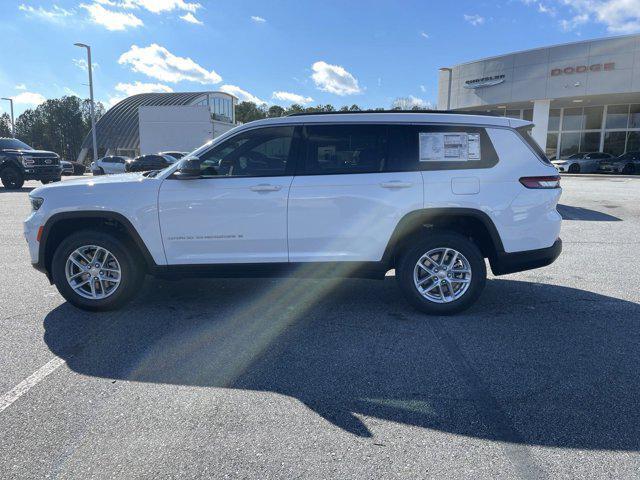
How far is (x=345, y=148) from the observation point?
14.8 ft

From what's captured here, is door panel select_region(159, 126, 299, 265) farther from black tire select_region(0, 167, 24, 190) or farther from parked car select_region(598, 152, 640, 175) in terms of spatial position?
parked car select_region(598, 152, 640, 175)

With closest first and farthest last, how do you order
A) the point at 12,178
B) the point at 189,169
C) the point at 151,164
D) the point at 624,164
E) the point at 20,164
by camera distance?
the point at 189,169 → the point at 151,164 → the point at 20,164 → the point at 12,178 → the point at 624,164

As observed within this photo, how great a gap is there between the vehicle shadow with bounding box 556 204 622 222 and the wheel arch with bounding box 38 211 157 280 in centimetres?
960

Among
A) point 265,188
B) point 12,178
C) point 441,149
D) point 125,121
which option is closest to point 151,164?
point 265,188

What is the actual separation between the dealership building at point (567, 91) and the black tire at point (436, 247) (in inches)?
1115

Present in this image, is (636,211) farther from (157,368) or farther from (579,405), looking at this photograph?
(157,368)

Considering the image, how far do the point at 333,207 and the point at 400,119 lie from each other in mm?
1078

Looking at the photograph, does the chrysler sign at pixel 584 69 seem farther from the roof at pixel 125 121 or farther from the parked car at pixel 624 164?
the roof at pixel 125 121

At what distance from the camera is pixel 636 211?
12234mm

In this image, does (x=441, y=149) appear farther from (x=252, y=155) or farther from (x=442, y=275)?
(x=252, y=155)

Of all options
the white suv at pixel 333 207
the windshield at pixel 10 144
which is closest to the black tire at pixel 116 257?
the white suv at pixel 333 207

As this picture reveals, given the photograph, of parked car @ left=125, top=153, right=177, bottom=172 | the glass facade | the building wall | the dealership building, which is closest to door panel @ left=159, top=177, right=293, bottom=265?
parked car @ left=125, top=153, right=177, bottom=172

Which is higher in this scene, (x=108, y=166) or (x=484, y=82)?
(x=484, y=82)

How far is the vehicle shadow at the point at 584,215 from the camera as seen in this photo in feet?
35.9
